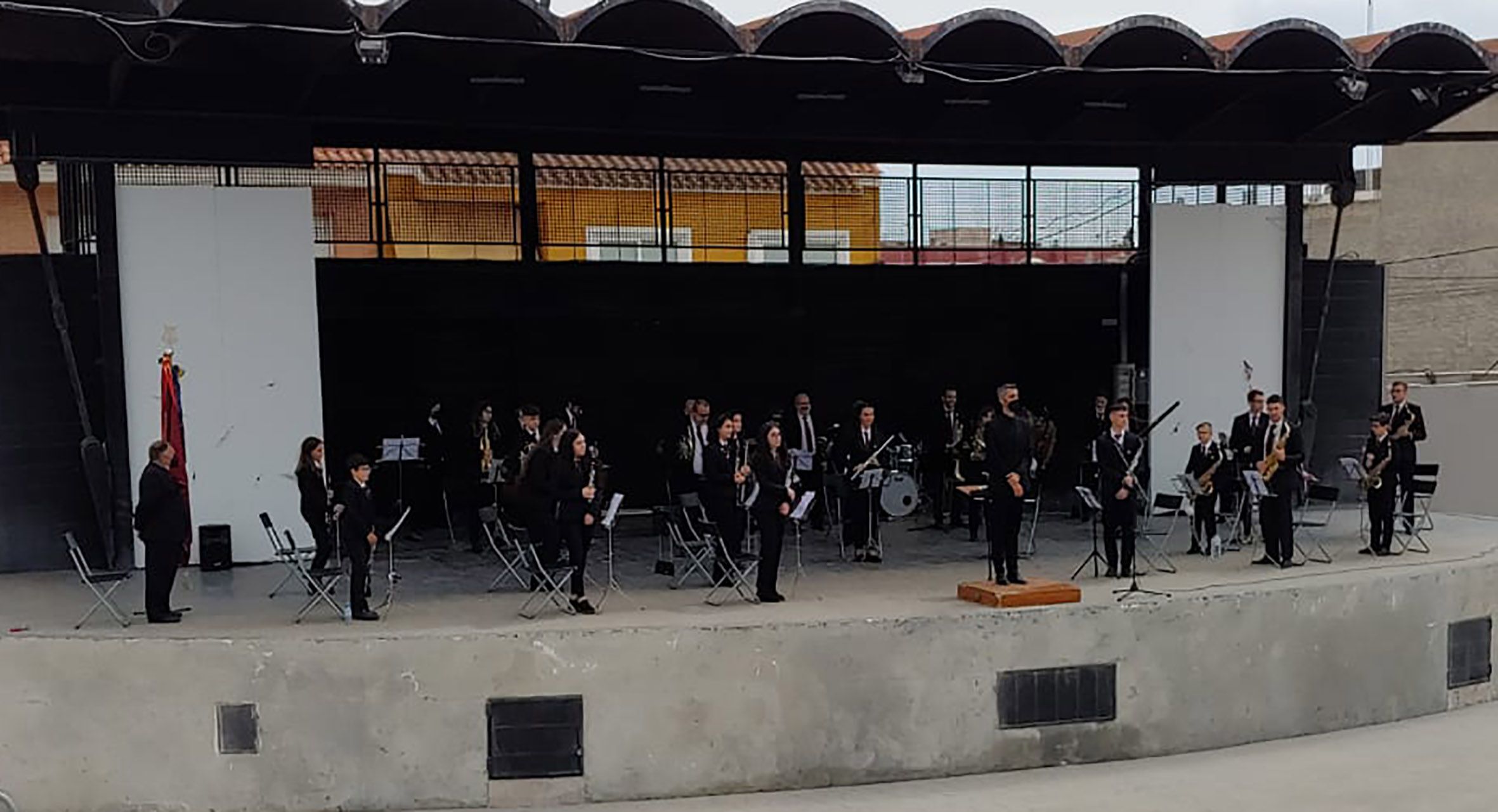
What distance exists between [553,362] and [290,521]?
4412 mm

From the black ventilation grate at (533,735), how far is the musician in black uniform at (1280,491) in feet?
23.9

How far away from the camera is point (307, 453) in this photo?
469 inches

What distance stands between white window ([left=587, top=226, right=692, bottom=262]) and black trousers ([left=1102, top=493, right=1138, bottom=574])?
6948 millimetres

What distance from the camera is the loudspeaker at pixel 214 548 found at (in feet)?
43.3

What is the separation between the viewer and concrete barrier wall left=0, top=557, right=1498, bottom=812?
10000mm

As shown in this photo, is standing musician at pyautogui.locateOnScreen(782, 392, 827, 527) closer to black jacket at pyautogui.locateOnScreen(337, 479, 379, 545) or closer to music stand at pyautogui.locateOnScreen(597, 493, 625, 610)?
music stand at pyautogui.locateOnScreen(597, 493, 625, 610)

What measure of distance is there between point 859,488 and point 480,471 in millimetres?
4318

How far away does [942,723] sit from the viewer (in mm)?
10641

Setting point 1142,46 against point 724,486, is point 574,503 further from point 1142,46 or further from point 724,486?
point 1142,46

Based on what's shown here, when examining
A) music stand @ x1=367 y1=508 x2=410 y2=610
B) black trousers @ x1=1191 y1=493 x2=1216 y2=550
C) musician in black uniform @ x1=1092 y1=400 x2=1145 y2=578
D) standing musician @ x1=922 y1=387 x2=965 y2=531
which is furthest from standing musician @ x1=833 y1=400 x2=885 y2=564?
music stand @ x1=367 y1=508 x2=410 y2=610

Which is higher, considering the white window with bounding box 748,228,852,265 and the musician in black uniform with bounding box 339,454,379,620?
the white window with bounding box 748,228,852,265

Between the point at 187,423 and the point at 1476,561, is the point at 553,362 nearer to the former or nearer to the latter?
the point at 187,423

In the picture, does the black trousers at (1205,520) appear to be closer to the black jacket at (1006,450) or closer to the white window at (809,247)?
the black jacket at (1006,450)

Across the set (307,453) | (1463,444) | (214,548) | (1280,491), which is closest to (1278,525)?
(1280,491)
